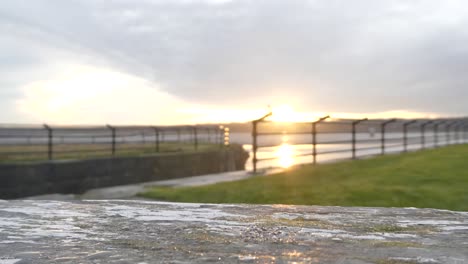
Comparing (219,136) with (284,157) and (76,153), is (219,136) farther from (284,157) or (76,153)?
(284,157)

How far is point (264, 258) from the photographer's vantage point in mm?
1587

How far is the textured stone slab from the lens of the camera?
1.63 meters

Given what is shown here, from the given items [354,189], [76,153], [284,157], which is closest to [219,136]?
[76,153]

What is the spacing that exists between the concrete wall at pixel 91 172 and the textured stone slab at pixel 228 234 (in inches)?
330

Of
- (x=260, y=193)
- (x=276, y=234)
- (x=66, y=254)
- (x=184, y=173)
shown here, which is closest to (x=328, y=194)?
(x=260, y=193)

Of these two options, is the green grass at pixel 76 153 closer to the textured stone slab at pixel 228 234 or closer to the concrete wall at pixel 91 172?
the concrete wall at pixel 91 172

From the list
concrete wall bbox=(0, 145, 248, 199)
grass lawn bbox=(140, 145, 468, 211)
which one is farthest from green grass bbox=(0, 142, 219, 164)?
grass lawn bbox=(140, 145, 468, 211)

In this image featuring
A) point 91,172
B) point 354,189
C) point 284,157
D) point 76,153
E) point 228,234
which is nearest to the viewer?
point 228,234

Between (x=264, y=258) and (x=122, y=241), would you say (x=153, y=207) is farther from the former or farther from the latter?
(x=264, y=258)

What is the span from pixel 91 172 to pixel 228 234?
10.6 metres

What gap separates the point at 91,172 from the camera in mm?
11945

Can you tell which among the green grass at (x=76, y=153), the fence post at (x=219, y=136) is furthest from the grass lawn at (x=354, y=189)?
the fence post at (x=219, y=136)

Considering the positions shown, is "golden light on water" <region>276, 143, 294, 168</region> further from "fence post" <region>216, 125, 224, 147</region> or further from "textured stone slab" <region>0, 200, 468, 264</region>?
"textured stone slab" <region>0, 200, 468, 264</region>

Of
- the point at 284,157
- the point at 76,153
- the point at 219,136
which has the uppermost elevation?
the point at 219,136
